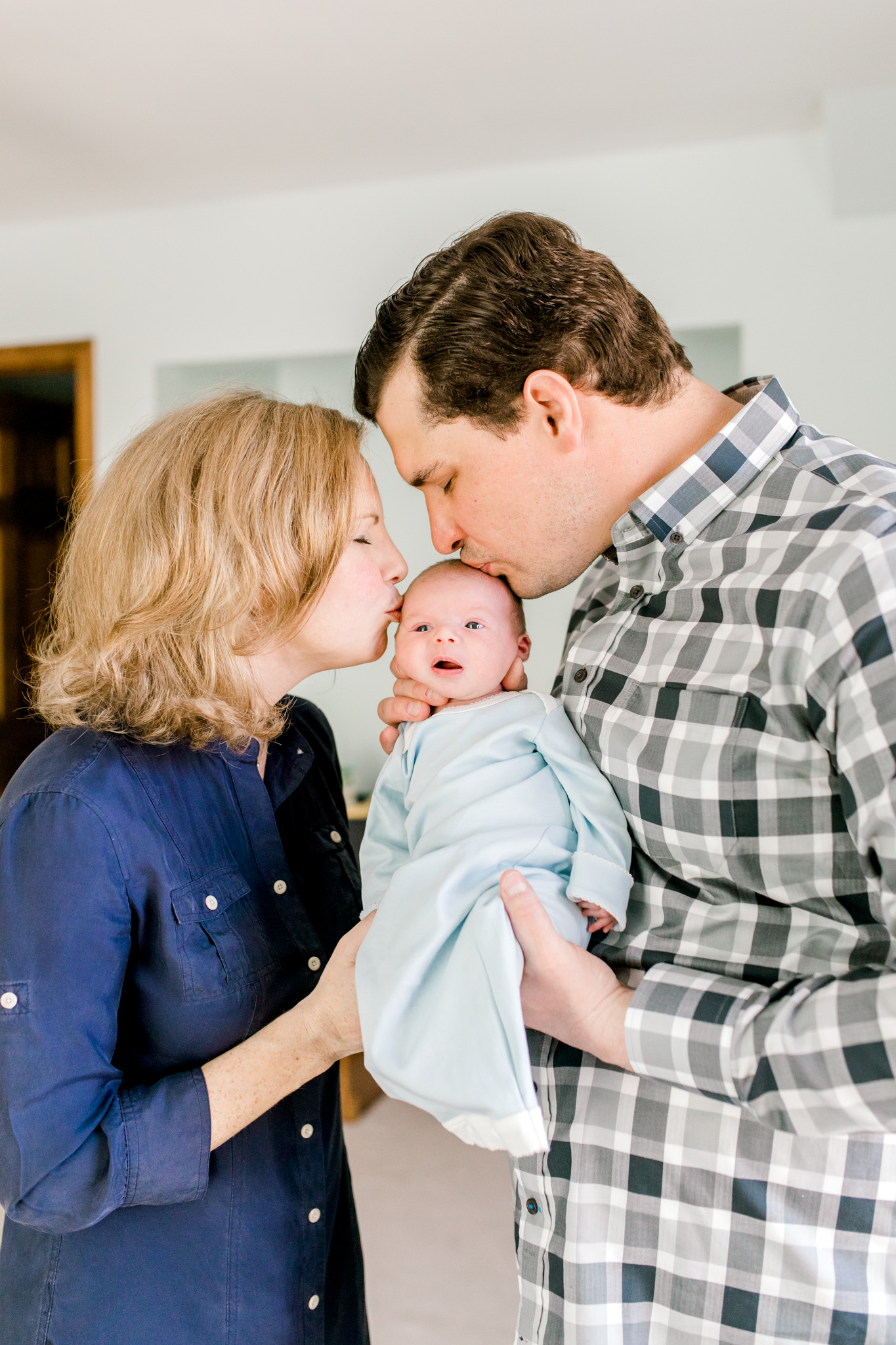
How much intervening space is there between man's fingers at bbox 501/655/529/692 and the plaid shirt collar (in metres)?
0.32

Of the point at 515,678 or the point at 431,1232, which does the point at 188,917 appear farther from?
the point at 431,1232

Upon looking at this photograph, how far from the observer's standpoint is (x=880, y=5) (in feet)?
8.77

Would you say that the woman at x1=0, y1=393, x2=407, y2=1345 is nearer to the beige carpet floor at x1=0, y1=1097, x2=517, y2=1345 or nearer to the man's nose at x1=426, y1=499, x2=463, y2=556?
the man's nose at x1=426, y1=499, x2=463, y2=556

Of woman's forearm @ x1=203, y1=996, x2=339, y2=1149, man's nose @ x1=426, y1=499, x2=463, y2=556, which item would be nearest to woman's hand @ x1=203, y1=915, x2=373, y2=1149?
woman's forearm @ x1=203, y1=996, x2=339, y2=1149

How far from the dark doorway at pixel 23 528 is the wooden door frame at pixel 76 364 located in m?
0.48

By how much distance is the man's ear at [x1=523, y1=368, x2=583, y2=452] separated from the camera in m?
1.24

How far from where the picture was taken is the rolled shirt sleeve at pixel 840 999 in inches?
33.3

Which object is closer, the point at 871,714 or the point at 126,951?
the point at 871,714

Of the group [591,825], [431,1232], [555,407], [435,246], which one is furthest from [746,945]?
[435,246]

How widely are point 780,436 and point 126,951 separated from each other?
3.11ft

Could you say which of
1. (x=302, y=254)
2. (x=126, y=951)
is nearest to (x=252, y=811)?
(x=126, y=951)

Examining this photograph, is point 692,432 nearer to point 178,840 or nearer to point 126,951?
point 178,840

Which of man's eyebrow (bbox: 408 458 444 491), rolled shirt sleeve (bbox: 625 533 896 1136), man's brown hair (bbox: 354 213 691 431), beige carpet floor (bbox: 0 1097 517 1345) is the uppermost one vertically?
man's brown hair (bbox: 354 213 691 431)

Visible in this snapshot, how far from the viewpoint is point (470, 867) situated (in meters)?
1.10
